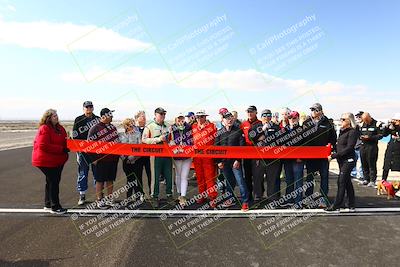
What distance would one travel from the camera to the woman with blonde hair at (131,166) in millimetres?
6594

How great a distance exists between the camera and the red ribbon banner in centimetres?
629

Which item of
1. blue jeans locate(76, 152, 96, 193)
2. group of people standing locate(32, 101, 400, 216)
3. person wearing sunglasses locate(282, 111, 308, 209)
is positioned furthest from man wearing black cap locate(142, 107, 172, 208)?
Answer: person wearing sunglasses locate(282, 111, 308, 209)

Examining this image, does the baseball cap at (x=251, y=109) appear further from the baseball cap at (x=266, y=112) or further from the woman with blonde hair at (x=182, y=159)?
the woman with blonde hair at (x=182, y=159)

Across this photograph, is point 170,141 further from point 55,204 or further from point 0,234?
point 0,234

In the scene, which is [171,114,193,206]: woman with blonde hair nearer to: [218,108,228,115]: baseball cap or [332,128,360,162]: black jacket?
[218,108,228,115]: baseball cap

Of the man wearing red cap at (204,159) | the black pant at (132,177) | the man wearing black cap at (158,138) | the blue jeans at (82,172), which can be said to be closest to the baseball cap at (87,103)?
the blue jeans at (82,172)

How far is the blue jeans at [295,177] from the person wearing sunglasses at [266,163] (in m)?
0.20

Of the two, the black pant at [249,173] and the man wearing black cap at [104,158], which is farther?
the black pant at [249,173]

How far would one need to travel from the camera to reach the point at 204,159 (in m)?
6.73

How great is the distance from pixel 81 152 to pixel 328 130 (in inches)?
216

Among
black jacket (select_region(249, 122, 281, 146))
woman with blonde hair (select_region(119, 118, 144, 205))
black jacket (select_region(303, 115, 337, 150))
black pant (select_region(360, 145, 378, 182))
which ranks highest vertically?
woman with blonde hair (select_region(119, 118, 144, 205))

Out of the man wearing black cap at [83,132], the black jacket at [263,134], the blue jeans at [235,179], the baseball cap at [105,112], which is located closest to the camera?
the blue jeans at [235,179]

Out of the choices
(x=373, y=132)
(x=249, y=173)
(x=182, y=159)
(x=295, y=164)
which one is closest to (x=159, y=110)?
(x=182, y=159)

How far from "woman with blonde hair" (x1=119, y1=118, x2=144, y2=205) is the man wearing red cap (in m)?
1.33
